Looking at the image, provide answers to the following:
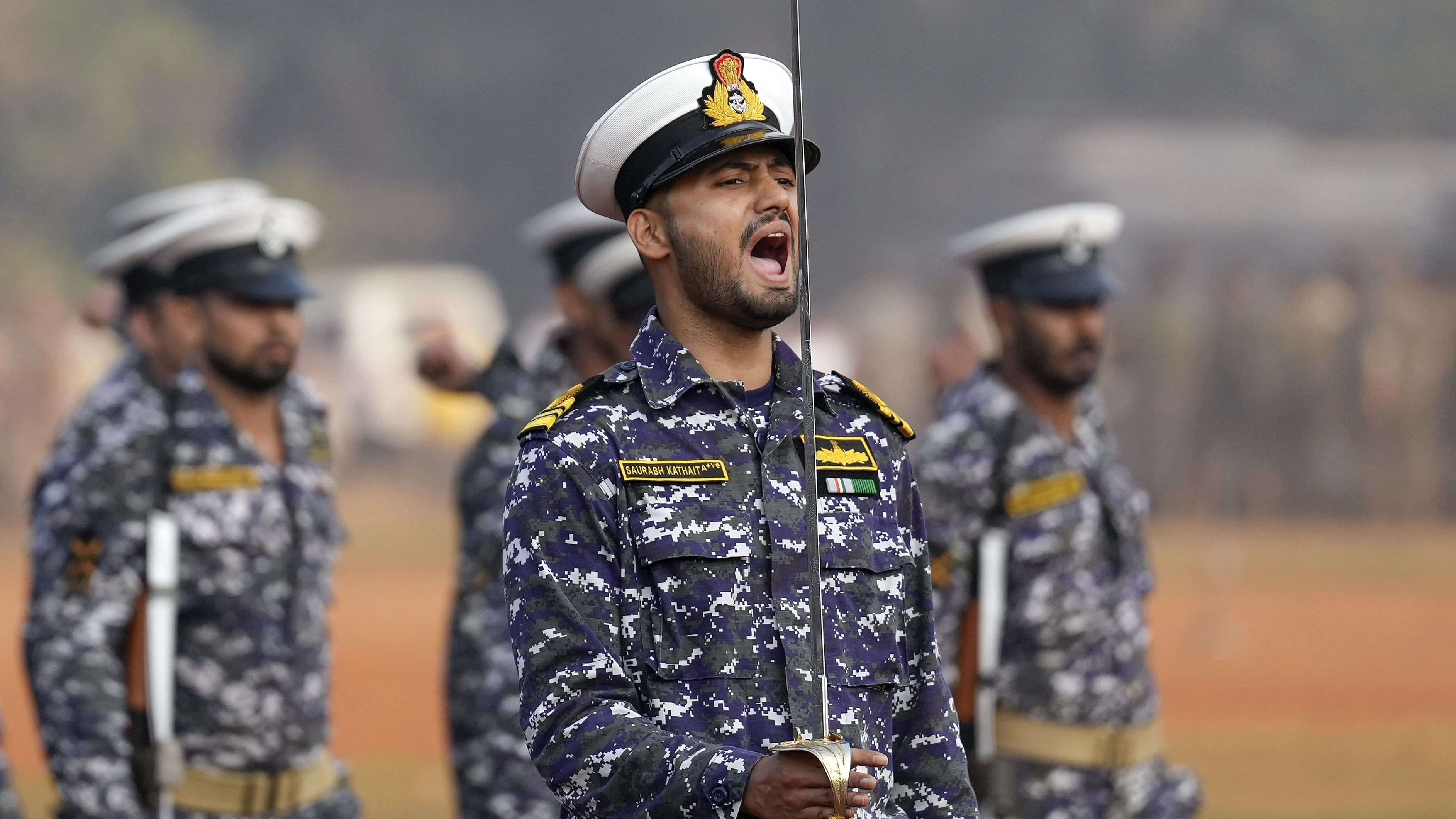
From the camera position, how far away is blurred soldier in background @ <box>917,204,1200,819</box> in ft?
20.1

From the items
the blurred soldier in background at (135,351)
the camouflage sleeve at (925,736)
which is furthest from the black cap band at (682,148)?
the blurred soldier in background at (135,351)

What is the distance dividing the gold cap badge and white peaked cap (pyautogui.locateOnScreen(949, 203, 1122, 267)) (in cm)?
349

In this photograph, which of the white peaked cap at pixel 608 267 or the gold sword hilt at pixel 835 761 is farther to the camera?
the white peaked cap at pixel 608 267

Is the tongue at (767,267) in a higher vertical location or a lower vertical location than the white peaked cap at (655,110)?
lower

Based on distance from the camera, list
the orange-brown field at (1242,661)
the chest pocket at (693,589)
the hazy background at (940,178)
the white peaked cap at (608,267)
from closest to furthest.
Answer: the chest pocket at (693,589) < the white peaked cap at (608,267) < the orange-brown field at (1242,661) < the hazy background at (940,178)

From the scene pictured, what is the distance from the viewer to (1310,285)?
104 feet

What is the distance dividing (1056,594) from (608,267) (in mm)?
1690

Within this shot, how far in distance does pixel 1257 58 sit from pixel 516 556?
3213 cm

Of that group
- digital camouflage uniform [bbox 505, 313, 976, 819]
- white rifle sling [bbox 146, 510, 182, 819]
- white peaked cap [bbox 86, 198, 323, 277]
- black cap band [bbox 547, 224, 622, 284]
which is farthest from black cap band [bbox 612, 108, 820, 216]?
black cap band [bbox 547, 224, 622, 284]

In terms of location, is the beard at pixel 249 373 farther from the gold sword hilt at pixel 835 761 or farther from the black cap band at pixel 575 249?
the gold sword hilt at pixel 835 761

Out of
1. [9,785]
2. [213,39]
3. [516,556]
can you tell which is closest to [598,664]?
[516,556]

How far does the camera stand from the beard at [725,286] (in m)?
3.08

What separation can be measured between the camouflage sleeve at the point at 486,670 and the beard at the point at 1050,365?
4.95 ft

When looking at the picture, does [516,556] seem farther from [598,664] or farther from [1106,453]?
[1106,453]
